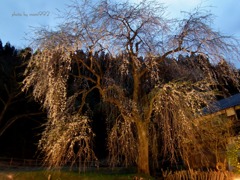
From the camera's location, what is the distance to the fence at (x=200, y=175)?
6.96m

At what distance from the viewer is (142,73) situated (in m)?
7.90

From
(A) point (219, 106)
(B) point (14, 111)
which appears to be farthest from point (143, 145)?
(B) point (14, 111)

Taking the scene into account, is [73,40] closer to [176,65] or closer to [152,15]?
[152,15]

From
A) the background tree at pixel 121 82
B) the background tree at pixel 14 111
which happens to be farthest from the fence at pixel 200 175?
the background tree at pixel 14 111

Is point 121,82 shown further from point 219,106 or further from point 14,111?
point 14,111

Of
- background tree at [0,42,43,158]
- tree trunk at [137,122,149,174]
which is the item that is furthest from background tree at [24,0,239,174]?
background tree at [0,42,43,158]

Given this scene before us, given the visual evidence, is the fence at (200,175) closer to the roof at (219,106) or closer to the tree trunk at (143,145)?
the tree trunk at (143,145)

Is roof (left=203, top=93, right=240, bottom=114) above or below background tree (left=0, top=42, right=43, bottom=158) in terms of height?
below

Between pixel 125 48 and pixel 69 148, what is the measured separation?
3.20 meters

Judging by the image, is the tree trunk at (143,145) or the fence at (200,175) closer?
the fence at (200,175)

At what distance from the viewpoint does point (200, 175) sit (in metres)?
7.51

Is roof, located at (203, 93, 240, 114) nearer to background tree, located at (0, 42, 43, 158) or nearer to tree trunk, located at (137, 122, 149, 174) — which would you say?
tree trunk, located at (137, 122, 149, 174)

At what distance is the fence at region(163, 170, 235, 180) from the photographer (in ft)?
22.8

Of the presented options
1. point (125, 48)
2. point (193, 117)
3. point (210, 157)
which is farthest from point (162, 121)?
point (210, 157)
